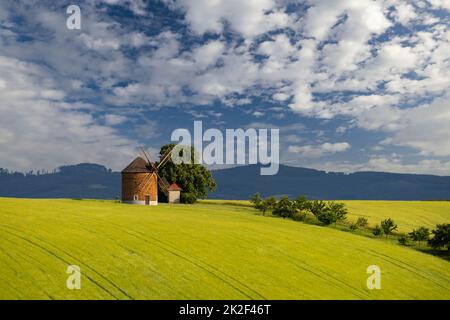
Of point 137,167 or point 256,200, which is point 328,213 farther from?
point 137,167

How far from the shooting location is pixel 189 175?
99.1 meters

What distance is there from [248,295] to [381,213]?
7377 cm

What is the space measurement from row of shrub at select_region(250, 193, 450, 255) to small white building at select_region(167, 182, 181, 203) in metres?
24.7

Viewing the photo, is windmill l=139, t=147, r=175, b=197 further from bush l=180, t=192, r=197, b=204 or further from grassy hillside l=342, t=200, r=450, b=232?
grassy hillside l=342, t=200, r=450, b=232

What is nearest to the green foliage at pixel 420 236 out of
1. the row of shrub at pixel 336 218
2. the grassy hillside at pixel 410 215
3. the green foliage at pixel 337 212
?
the row of shrub at pixel 336 218

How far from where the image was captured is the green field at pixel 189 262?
26.3 m

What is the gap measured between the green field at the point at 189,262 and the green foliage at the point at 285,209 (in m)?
20.1

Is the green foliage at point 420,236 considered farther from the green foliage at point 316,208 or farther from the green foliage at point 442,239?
the green foliage at point 316,208

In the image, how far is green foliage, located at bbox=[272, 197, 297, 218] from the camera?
6950 cm

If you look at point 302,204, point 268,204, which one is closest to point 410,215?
point 302,204

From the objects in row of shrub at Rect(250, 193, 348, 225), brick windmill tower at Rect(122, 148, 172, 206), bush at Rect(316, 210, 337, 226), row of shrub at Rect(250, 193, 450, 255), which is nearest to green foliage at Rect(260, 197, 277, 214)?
row of shrub at Rect(250, 193, 450, 255)

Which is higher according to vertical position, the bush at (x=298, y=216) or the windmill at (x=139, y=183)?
the windmill at (x=139, y=183)

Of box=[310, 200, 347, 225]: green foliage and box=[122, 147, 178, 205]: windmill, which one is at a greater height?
box=[122, 147, 178, 205]: windmill

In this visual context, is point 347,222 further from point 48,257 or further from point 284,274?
point 48,257
